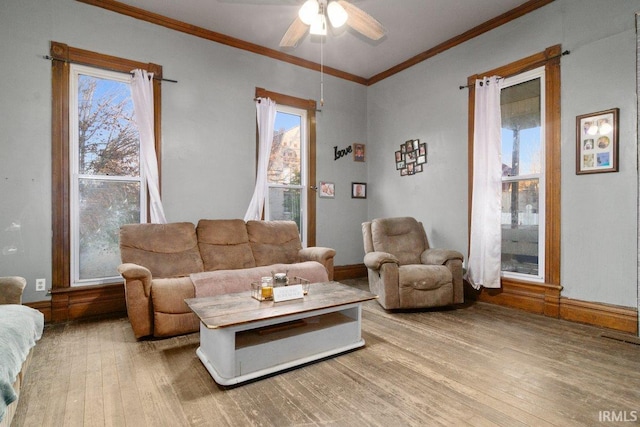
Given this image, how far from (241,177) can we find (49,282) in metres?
2.15

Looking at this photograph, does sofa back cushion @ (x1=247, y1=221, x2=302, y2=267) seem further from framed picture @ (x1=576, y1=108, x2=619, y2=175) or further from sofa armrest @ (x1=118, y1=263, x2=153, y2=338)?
framed picture @ (x1=576, y1=108, x2=619, y2=175)

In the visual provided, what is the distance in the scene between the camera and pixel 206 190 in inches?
151

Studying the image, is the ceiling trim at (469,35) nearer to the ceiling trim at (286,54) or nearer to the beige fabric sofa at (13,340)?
the ceiling trim at (286,54)

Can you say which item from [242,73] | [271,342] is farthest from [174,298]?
[242,73]

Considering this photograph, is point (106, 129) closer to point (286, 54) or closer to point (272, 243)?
point (272, 243)

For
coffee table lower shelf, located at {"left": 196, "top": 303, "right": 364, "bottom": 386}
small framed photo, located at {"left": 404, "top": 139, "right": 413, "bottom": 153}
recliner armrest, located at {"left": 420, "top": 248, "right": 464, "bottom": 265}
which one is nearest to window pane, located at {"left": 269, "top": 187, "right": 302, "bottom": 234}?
small framed photo, located at {"left": 404, "top": 139, "right": 413, "bottom": 153}

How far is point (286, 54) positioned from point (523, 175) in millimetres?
3278

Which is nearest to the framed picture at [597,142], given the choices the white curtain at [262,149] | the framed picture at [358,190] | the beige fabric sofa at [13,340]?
the framed picture at [358,190]

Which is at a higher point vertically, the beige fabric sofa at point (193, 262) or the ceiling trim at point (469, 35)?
the ceiling trim at point (469, 35)

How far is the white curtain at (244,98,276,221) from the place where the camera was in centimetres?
407

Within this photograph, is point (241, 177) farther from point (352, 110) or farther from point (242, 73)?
point (352, 110)

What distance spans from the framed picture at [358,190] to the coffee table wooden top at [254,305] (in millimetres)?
2684

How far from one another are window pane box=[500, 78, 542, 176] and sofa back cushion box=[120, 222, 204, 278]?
136 inches

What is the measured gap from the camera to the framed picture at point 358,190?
5090mm
